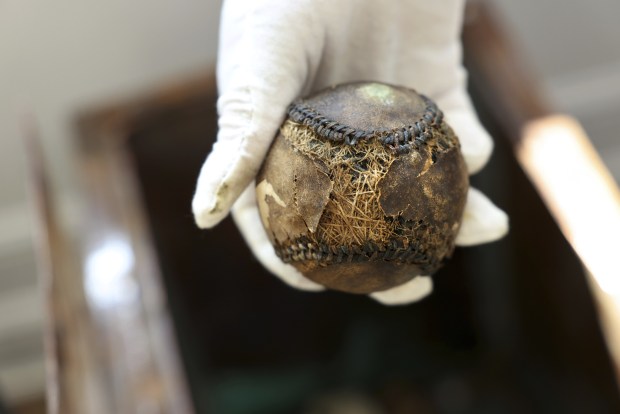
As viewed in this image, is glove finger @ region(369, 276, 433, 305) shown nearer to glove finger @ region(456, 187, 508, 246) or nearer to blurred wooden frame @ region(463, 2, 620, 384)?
glove finger @ region(456, 187, 508, 246)

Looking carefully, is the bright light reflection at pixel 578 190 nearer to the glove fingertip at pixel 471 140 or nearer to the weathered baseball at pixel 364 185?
the glove fingertip at pixel 471 140

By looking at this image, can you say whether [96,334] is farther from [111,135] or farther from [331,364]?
[331,364]

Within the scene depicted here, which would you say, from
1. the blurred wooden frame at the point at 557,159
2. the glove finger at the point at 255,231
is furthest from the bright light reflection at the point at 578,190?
the glove finger at the point at 255,231

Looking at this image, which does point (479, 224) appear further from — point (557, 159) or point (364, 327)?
point (364, 327)

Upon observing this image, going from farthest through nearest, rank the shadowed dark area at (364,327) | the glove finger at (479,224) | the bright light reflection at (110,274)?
the shadowed dark area at (364,327) → the bright light reflection at (110,274) → the glove finger at (479,224)

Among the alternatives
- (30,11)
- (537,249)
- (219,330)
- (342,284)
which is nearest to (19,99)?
(30,11)

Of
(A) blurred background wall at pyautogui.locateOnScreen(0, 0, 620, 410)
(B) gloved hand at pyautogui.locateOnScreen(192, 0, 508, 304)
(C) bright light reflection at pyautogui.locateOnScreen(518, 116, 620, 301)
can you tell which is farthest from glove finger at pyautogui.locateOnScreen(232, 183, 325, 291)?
(A) blurred background wall at pyautogui.locateOnScreen(0, 0, 620, 410)

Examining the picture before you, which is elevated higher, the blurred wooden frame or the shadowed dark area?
the blurred wooden frame
